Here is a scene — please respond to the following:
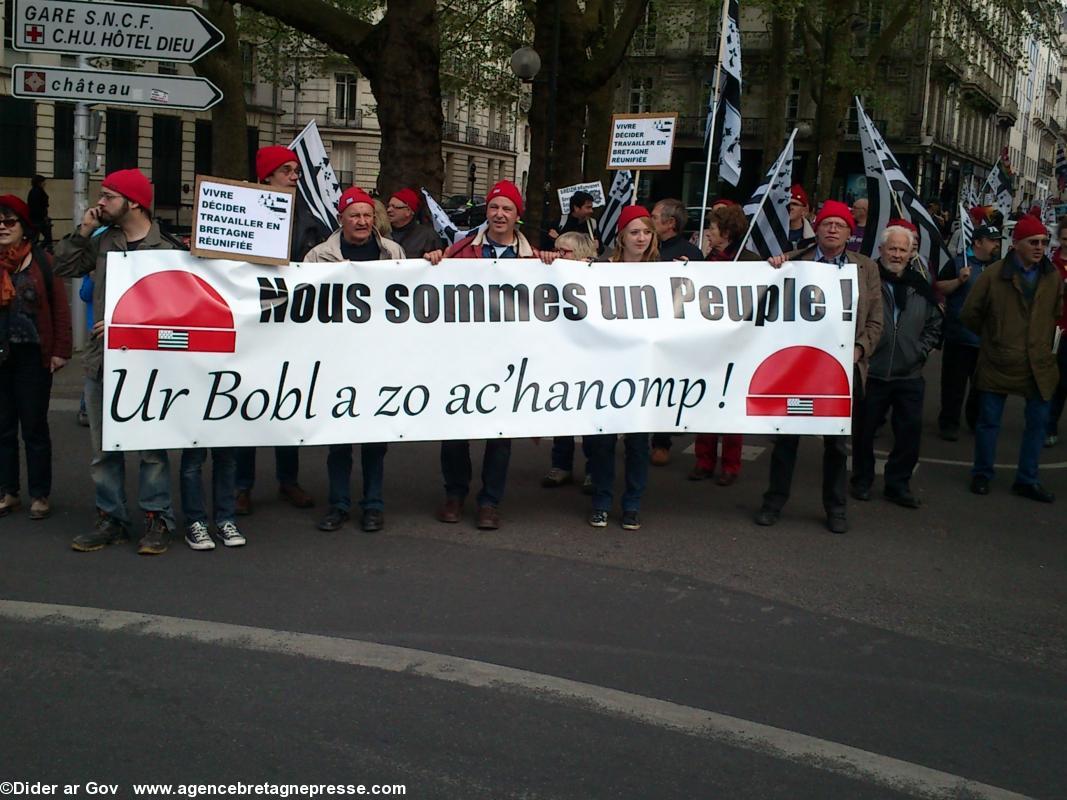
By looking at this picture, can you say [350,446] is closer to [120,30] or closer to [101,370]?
[101,370]

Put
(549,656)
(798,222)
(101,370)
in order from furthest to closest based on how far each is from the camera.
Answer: (798,222)
(101,370)
(549,656)

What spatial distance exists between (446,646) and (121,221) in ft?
9.51

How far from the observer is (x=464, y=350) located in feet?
23.1

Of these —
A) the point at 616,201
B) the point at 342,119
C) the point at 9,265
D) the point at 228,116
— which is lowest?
the point at 9,265

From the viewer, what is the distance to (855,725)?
452 centimetres

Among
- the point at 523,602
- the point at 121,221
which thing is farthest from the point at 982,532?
the point at 121,221

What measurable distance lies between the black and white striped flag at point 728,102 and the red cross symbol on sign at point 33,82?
5516mm

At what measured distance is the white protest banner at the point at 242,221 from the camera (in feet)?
20.8

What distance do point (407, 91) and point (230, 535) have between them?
8.87m

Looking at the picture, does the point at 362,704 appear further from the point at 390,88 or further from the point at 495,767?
the point at 390,88

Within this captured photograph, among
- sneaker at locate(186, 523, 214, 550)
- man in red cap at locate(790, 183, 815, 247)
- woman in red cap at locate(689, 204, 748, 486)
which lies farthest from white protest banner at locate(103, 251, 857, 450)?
man in red cap at locate(790, 183, 815, 247)

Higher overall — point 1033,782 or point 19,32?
point 19,32

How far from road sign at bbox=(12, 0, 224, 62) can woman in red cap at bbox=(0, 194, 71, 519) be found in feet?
11.6

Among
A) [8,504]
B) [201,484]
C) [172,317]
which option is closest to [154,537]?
[201,484]
